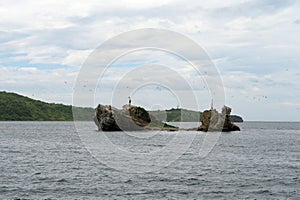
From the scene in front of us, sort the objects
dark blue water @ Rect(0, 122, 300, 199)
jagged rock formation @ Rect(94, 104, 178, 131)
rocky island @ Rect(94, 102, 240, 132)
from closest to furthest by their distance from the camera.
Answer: dark blue water @ Rect(0, 122, 300, 199), jagged rock formation @ Rect(94, 104, 178, 131), rocky island @ Rect(94, 102, 240, 132)

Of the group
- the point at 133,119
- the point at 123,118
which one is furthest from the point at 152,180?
the point at 133,119

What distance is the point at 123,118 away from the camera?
174000 mm

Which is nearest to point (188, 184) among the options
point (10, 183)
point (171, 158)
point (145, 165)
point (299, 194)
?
point (299, 194)

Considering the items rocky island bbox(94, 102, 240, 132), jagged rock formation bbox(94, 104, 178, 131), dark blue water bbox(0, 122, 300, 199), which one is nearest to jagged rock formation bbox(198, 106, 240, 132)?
rocky island bbox(94, 102, 240, 132)

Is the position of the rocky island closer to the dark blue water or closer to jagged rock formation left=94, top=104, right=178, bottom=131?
jagged rock formation left=94, top=104, right=178, bottom=131

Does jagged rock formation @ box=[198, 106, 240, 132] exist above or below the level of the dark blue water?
above

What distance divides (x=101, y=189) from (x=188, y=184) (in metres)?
11.3

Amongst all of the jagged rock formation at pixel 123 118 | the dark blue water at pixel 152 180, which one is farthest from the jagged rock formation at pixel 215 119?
the dark blue water at pixel 152 180

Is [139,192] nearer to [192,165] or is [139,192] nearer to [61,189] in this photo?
[61,189]

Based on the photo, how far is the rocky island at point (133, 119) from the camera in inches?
6535

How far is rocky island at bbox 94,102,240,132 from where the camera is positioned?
166 meters

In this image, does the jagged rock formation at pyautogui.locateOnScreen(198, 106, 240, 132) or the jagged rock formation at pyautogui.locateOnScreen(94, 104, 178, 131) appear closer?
the jagged rock formation at pyautogui.locateOnScreen(94, 104, 178, 131)

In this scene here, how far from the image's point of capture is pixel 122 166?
233 feet

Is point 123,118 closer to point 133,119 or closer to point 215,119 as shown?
point 133,119
